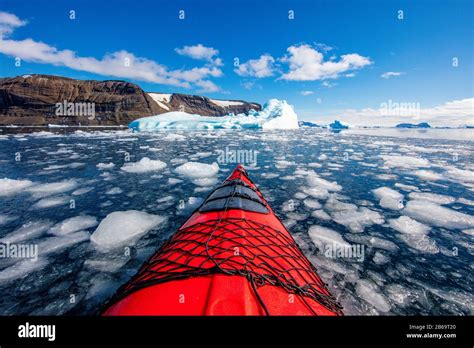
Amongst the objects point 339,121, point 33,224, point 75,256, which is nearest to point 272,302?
point 75,256

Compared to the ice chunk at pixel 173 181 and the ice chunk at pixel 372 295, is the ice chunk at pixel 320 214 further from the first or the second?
the ice chunk at pixel 173 181

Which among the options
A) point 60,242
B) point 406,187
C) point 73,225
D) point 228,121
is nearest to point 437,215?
point 406,187

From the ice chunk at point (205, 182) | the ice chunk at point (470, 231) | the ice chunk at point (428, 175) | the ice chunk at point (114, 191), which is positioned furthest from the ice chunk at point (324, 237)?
the ice chunk at point (428, 175)

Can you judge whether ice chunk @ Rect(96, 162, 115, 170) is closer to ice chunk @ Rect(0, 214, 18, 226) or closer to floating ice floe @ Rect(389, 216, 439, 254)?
ice chunk @ Rect(0, 214, 18, 226)

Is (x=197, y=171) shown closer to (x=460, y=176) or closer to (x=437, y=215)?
(x=437, y=215)
